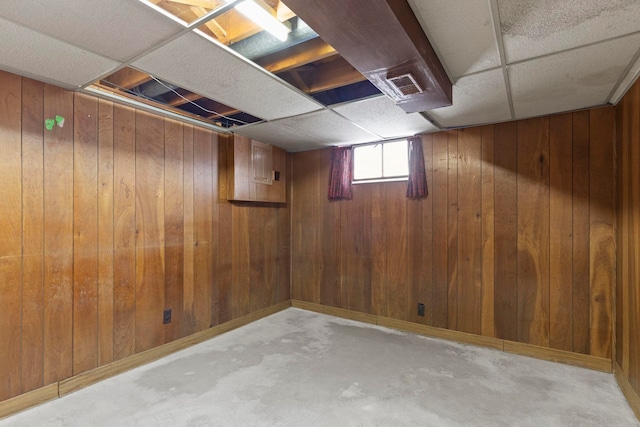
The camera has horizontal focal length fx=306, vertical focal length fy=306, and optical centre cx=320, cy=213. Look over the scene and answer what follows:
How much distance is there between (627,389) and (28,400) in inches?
163

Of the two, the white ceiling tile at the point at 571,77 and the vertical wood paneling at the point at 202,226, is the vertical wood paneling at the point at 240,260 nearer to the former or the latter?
the vertical wood paneling at the point at 202,226

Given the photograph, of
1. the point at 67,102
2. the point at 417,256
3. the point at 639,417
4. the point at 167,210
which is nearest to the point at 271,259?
the point at 167,210

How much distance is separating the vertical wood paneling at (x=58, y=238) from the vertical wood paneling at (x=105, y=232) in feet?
0.61

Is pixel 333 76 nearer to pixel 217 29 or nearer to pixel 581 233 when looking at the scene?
pixel 217 29

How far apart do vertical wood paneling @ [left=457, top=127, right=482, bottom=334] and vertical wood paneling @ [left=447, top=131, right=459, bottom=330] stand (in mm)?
34

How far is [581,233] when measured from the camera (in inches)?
104

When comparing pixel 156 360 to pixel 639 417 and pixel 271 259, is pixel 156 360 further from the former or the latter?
pixel 639 417

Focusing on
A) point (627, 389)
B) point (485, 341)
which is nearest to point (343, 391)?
point (485, 341)

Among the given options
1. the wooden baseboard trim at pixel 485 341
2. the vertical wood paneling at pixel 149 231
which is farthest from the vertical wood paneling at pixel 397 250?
the vertical wood paneling at pixel 149 231

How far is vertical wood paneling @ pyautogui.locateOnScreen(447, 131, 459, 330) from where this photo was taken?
10.5 ft

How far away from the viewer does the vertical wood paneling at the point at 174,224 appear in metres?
2.90

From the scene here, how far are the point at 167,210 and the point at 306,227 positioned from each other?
189 centimetres

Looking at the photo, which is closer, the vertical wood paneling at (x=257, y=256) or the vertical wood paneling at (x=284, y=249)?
the vertical wood paneling at (x=257, y=256)

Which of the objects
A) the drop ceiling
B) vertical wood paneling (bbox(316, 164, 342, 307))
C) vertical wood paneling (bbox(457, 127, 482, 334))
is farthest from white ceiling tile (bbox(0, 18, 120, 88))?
vertical wood paneling (bbox(457, 127, 482, 334))
